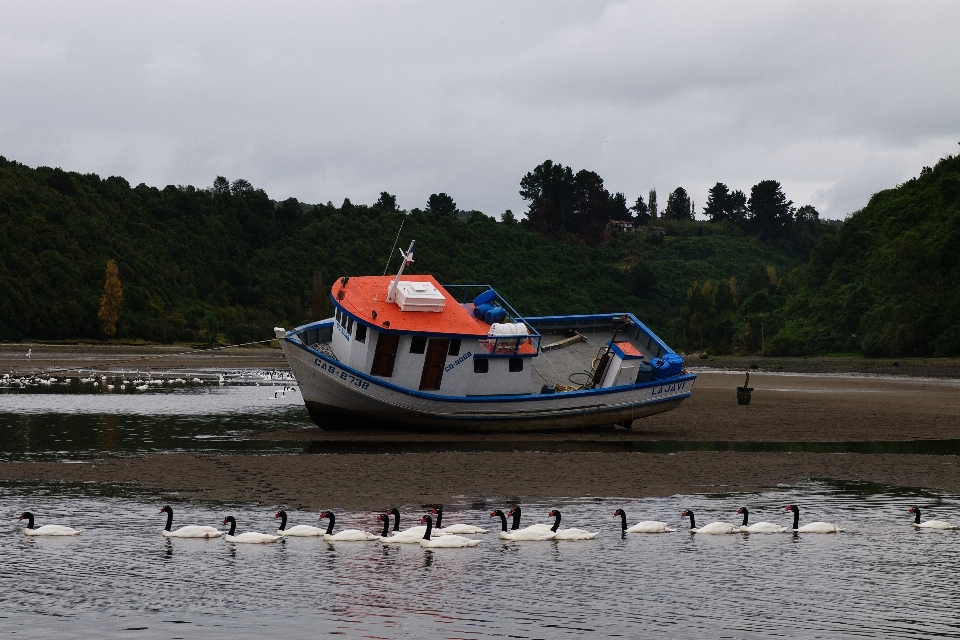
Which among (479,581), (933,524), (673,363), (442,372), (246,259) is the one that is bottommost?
(479,581)

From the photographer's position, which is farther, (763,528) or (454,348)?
(454,348)

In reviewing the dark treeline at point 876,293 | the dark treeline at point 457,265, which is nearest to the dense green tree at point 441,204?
the dark treeline at point 457,265

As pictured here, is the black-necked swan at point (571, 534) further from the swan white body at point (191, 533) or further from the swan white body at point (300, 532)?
the swan white body at point (191, 533)

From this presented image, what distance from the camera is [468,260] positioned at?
5842 inches

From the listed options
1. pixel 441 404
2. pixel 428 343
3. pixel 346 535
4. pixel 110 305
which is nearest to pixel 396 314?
pixel 428 343

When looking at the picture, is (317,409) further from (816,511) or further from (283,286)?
(283,286)

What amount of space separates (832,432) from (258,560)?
26.0 meters

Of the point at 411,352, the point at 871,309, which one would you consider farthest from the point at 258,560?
the point at 871,309

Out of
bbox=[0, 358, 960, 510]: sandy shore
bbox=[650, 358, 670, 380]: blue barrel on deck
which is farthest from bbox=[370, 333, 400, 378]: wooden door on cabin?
bbox=[650, 358, 670, 380]: blue barrel on deck

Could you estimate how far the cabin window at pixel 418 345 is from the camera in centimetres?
3678

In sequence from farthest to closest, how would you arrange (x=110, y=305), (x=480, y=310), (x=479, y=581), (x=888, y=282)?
1. (x=110, y=305)
2. (x=888, y=282)
3. (x=480, y=310)
4. (x=479, y=581)

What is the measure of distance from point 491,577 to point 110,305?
3669 inches

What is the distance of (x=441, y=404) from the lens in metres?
36.9

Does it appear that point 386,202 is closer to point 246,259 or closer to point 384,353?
point 246,259
